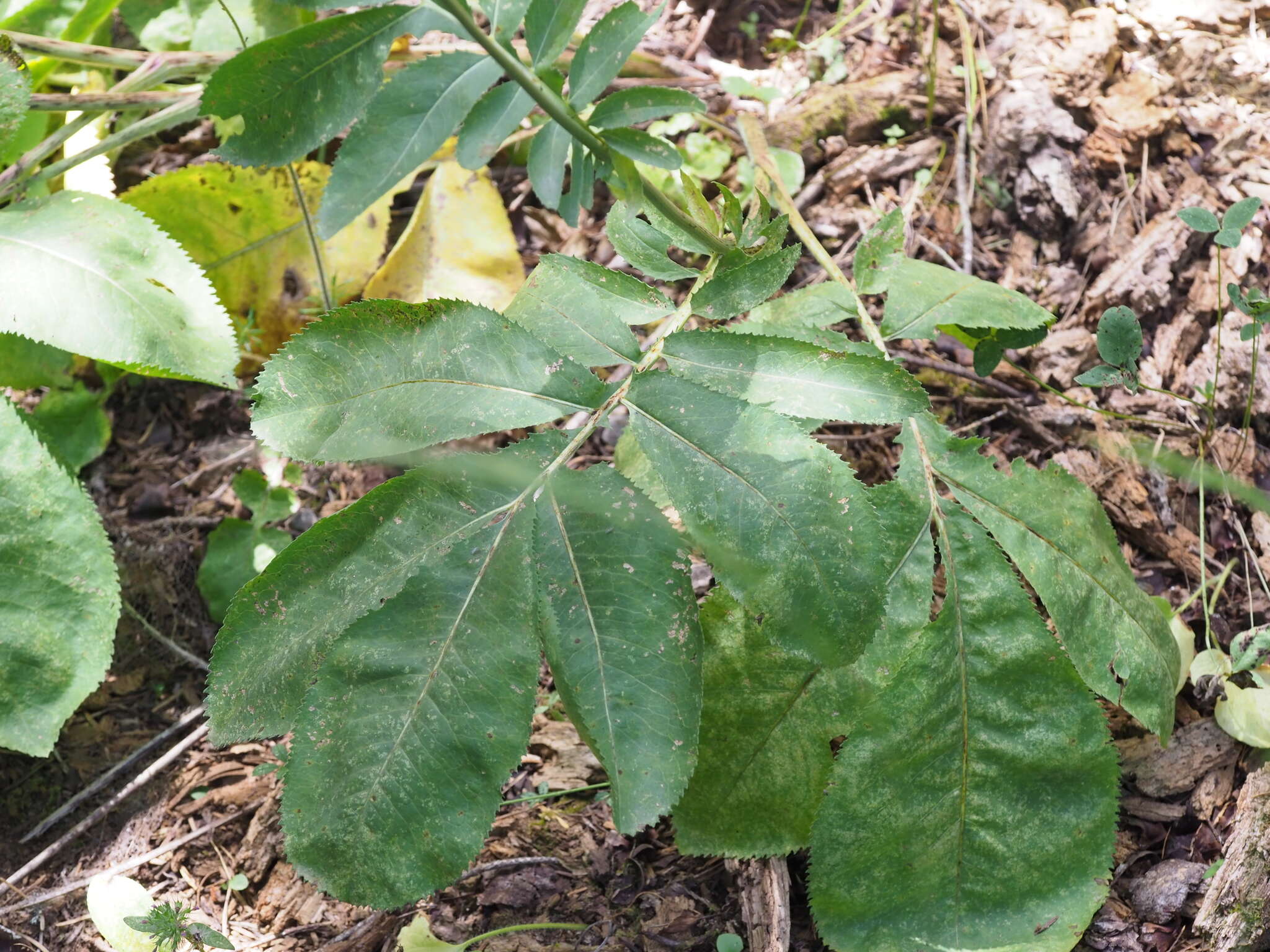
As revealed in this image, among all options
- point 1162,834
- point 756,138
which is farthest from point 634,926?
point 756,138

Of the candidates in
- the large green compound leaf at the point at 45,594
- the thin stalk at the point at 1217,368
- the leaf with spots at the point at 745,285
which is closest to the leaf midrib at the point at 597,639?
the leaf with spots at the point at 745,285

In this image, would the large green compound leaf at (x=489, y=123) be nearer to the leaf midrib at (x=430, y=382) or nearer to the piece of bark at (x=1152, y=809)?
the leaf midrib at (x=430, y=382)

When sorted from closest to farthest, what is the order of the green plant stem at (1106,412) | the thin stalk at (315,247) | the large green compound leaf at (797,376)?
the large green compound leaf at (797,376) < the green plant stem at (1106,412) < the thin stalk at (315,247)

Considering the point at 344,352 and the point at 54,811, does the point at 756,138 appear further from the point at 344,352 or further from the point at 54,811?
the point at 54,811

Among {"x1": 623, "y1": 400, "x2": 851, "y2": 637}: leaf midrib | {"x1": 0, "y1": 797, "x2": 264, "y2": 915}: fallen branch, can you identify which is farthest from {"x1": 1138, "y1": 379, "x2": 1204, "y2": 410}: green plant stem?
{"x1": 0, "y1": 797, "x2": 264, "y2": 915}: fallen branch

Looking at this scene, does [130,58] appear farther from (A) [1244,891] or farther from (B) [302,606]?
(A) [1244,891]

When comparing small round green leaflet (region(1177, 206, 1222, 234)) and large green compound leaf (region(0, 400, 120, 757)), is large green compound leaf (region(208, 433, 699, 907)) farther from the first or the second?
small round green leaflet (region(1177, 206, 1222, 234))
